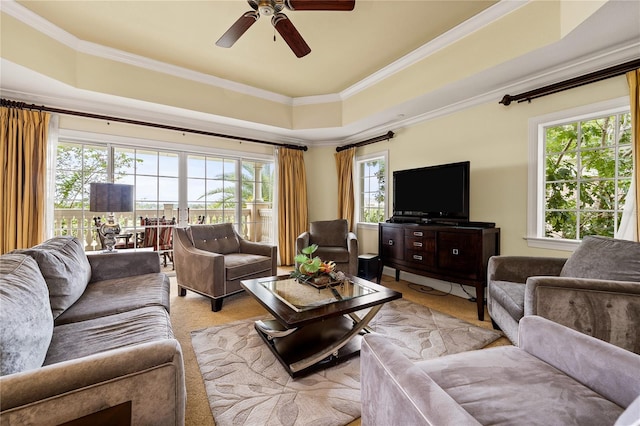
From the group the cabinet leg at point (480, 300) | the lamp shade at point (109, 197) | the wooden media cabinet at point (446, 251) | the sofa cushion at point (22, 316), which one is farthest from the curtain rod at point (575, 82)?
the lamp shade at point (109, 197)

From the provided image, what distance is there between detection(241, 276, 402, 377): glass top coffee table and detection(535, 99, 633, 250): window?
199 centimetres

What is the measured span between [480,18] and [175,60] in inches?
124

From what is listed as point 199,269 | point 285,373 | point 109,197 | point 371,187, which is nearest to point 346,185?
point 371,187

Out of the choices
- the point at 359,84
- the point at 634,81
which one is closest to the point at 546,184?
the point at 634,81

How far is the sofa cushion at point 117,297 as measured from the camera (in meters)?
1.59

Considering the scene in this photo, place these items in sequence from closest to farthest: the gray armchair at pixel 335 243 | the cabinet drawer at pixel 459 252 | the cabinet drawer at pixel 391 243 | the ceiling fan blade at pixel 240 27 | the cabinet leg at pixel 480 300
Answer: the ceiling fan blade at pixel 240 27 → the cabinet leg at pixel 480 300 → the cabinet drawer at pixel 459 252 → the cabinet drawer at pixel 391 243 → the gray armchair at pixel 335 243

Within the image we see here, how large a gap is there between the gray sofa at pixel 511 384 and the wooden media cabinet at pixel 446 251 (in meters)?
1.57

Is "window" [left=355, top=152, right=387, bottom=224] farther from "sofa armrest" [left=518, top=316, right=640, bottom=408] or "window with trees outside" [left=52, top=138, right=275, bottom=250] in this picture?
"sofa armrest" [left=518, top=316, right=640, bottom=408]

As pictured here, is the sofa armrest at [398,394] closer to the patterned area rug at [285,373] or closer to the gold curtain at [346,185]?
the patterned area rug at [285,373]

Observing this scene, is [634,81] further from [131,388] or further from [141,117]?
[141,117]

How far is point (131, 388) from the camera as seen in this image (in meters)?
0.83

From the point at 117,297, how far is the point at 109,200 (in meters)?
1.21

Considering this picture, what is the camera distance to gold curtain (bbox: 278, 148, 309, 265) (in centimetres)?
469

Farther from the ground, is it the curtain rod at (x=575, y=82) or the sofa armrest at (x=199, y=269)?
the curtain rod at (x=575, y=82)
